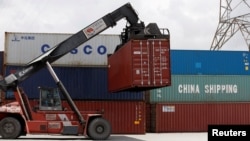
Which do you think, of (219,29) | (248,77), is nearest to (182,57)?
(248,77)

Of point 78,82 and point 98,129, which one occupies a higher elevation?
point 78,82

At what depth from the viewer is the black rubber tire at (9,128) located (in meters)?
20.3

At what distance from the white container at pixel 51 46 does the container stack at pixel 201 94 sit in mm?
5174

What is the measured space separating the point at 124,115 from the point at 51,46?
6.41 meters

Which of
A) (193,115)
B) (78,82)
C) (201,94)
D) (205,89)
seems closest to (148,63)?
(78,82)

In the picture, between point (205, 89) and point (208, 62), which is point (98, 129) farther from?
point (208, 62)

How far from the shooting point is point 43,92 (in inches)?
835

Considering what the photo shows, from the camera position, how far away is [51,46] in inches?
1041

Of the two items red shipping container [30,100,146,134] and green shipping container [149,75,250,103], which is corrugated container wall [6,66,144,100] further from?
green shipping container [149,75,250,103]

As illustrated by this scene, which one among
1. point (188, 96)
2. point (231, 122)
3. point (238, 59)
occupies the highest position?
point (238, 59)

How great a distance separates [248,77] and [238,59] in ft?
5.07

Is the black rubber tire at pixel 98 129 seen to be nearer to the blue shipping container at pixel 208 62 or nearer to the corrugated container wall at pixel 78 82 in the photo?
the corrugated container wall at pixel 78 82

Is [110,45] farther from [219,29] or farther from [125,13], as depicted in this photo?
[219,29]

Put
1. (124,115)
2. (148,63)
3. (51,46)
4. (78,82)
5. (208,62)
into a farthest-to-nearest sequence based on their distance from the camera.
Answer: (208,62) → (124,115) → (51,46) → (78,82) → (148,63)
